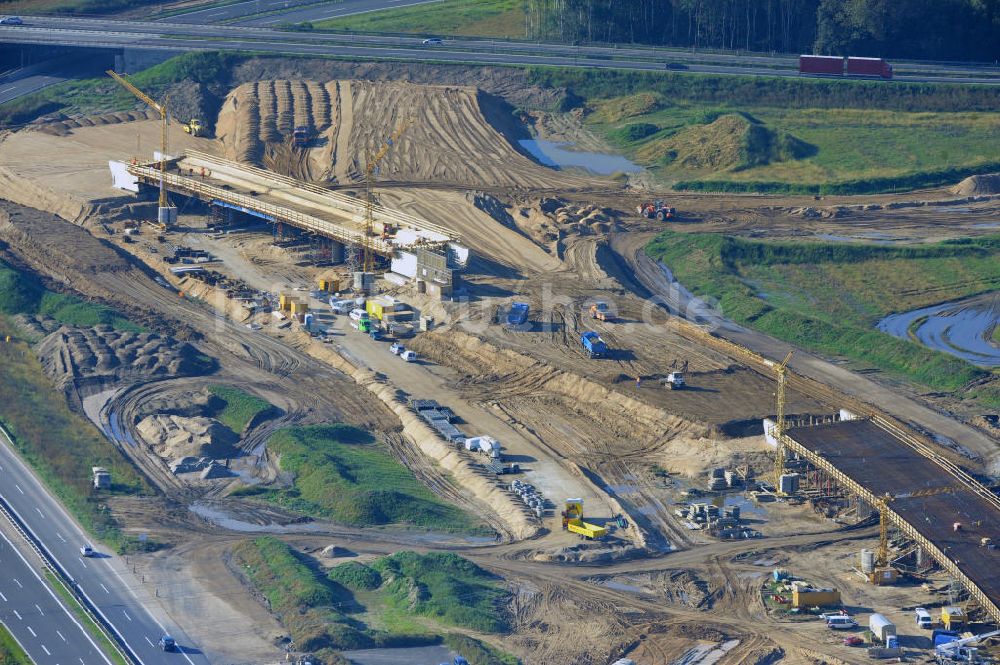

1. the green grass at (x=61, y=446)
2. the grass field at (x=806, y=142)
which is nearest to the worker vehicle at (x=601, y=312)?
the grass field at (x=806, y=142)

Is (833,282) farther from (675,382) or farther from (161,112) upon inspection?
(161,112)

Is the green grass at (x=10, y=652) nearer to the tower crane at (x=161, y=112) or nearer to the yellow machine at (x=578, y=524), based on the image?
the yellow machine at (x=578, y=524)

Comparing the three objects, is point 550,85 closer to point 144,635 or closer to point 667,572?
point 667,572

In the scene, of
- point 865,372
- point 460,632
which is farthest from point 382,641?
point 865,372

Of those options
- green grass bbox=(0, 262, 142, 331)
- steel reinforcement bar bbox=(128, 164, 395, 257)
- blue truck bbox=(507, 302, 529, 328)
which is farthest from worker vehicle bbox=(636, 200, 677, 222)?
green grass bbox=(0, 262, 142, 331)

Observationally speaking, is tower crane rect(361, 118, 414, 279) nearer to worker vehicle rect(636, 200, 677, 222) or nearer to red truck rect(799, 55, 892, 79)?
worker vehicle rect(636, 200, 677, 222)

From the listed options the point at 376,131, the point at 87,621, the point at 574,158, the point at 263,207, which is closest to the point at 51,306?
the point at 263,207
